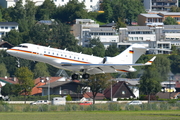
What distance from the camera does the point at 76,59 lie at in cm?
6494

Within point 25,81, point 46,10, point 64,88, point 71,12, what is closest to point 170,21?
point 71,12

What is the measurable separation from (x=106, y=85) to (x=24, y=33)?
5960cm

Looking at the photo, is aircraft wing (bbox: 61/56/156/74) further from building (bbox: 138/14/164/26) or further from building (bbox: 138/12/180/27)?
building (bbox: 138/14/164/26)

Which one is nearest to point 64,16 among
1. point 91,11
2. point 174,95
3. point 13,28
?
point 91,11

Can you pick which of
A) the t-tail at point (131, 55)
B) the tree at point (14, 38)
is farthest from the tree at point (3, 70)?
the t-tail at point (131, 55)

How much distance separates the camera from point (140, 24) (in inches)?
7096

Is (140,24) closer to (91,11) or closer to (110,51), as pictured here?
(91,11)

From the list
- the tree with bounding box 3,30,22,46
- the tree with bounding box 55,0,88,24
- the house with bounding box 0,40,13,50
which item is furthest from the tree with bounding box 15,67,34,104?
the tree with bounding box 55,0,88,24

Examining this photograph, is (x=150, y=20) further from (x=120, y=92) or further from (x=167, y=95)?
(x=120, y=92)

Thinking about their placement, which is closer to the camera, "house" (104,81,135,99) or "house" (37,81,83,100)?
"house" (37,81,83,100)

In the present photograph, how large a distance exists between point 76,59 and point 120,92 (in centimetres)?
4197

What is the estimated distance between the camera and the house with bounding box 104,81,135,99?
105562 millimetres

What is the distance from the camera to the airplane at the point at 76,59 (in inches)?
2493

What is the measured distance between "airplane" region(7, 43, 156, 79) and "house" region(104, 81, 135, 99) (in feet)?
118
